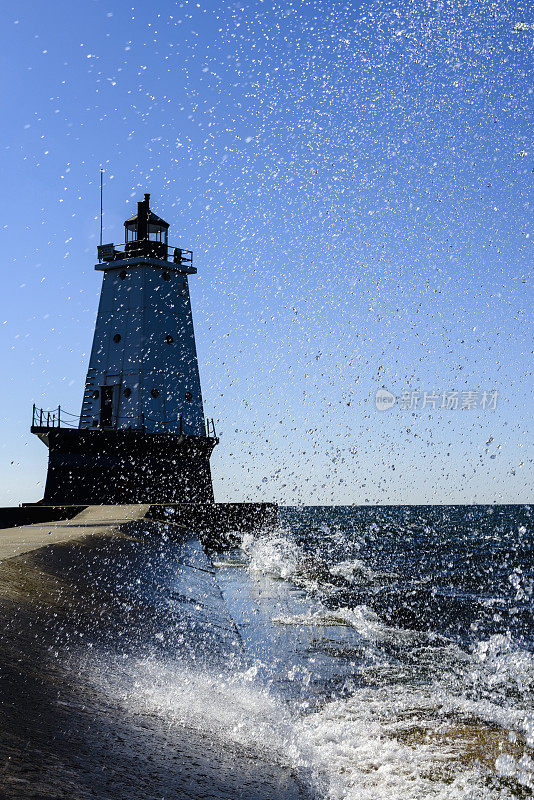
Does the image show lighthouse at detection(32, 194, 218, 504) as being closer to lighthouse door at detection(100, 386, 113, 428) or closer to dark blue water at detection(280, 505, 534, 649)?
lighthouse door at detection(100, 386, 113, 428)

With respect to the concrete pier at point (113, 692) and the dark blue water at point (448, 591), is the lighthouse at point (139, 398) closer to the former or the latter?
the dark blue water at point (448, 591)

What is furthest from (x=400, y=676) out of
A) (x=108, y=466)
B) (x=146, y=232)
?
(x=146, y=232)

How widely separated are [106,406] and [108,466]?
3.41 meters

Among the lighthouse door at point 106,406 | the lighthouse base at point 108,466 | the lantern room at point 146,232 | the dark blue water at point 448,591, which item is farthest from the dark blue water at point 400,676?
the lantern room at point 146,232

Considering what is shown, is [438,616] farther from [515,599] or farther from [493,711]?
[493,711]

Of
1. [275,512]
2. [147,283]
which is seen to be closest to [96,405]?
[147,283]

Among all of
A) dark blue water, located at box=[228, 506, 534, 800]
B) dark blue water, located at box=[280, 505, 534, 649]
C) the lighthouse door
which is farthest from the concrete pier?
the lighthouse door

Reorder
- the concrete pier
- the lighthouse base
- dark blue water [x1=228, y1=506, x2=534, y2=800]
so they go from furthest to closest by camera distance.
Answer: the lighthouse base < dark blue water [x1=228, y1=506, x2=534, y2=800] < the concrete pier

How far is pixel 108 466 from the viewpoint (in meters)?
25.0

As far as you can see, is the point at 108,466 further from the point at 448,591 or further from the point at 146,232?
the point at 448,591

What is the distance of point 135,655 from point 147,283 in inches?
978

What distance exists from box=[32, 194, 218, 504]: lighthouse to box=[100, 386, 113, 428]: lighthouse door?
0.04 m

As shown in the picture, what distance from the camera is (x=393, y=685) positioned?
5.20 m

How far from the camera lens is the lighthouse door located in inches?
1072
